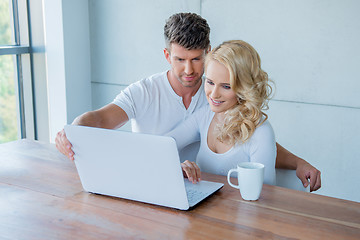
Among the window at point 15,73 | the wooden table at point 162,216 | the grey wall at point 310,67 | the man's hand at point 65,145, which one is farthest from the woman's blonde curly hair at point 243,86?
the window at point 15,73

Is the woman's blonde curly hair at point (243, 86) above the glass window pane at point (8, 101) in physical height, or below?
above

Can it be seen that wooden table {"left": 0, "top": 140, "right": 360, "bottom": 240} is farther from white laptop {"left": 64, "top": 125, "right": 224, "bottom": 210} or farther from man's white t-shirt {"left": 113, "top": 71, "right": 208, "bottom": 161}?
man's white t-shirt {"left": 113, "top": 71, "right": 208, "bottom": 161}

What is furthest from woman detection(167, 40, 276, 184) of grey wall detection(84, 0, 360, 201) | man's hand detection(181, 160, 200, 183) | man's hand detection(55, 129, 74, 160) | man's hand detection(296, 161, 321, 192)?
grey wall detection(84, 0, 360, 201)

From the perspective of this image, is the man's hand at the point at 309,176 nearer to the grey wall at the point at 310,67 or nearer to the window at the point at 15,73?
the grey wall at the point at 310,67

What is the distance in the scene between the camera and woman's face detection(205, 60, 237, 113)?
68.1 inches

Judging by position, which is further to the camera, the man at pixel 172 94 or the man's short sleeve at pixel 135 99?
the man's short sleeve at pixel 135 99

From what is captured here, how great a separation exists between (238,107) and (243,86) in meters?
0.10

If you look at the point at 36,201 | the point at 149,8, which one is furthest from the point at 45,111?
the point at 36,201

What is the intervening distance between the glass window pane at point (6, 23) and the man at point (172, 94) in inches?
73.1

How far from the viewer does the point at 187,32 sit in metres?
2.06

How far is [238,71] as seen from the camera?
1708 mm

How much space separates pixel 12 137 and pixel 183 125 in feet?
7.73

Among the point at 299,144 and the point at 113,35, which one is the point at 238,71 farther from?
the point at 113,35

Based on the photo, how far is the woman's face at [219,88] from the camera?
5.68ft
